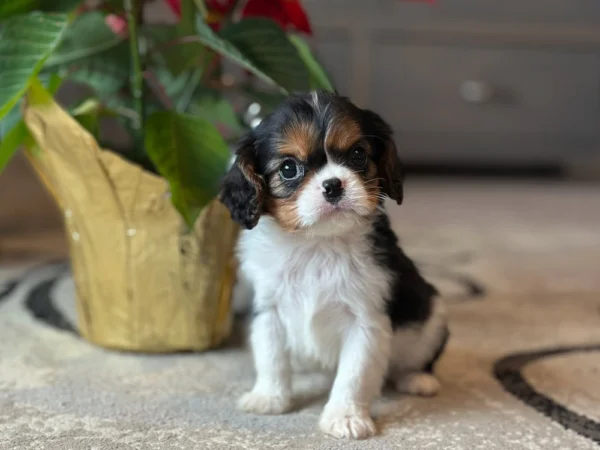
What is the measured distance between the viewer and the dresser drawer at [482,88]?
10.2 ft

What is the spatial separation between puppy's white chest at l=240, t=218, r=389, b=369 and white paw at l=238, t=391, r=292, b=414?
0.08m

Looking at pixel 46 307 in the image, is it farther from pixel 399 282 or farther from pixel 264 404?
pixel 399 282

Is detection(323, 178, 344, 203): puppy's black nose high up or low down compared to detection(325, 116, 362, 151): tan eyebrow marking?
down

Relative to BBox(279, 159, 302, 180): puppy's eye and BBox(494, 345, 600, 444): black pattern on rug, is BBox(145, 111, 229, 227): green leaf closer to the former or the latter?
BBox(279, 159, 302, 180): puppy's eye

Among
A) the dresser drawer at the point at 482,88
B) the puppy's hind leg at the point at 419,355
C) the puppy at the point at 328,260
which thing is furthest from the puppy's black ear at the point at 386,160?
the dresser drawer at the point at 482,88

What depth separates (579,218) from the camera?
2.54m

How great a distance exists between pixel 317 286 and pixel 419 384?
238 mm

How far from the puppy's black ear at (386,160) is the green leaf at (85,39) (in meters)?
0.53

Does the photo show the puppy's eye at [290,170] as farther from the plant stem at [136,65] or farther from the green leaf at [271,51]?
the plant stem at [136,65]

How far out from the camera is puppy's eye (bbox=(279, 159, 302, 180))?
101 cm

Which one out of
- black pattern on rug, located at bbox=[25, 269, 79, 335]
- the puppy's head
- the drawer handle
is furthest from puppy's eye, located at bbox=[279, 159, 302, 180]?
the drawer handle

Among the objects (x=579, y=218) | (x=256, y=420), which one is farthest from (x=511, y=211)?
(x=256, y=420)

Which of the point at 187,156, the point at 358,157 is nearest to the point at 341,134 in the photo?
the point at 358,157

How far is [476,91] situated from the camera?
3.12 meters
